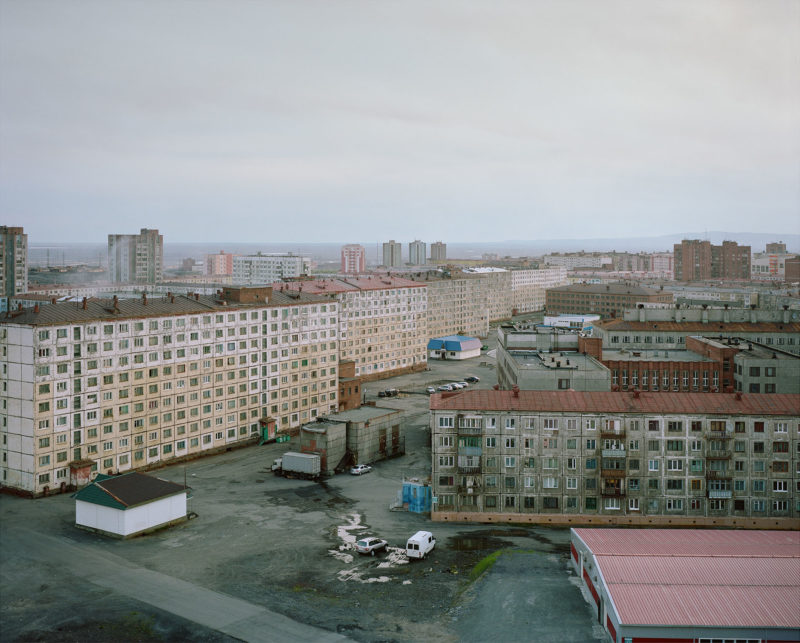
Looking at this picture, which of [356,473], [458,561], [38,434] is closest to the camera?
[458,561]

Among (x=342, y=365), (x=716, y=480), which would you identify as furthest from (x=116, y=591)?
(x=342, y=365)

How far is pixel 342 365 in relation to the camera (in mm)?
72000

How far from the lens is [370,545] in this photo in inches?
1462

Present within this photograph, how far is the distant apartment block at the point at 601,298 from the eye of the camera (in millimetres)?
137125

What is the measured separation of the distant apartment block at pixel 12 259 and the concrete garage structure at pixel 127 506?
106655mm

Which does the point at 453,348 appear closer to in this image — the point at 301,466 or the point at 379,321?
the point at 379,321

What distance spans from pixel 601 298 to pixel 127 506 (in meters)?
120

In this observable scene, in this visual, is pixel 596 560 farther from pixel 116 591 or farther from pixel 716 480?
pixel 116 591

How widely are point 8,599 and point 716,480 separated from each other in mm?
35093

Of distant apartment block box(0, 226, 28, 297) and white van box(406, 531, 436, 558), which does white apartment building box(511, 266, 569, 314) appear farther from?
white van box(406, 531, 436, 558)

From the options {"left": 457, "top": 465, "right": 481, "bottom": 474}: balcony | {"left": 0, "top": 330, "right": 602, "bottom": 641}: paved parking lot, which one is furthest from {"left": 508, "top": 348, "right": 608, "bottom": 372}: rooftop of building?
{"left": 0, "top": 330, "right": 602, "bottom": 641}: paved parking lot

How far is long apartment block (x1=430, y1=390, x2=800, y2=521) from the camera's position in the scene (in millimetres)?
41406

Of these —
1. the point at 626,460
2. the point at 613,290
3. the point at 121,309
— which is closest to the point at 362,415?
the point at 121,309

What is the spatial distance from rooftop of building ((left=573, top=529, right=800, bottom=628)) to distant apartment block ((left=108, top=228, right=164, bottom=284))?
165m
